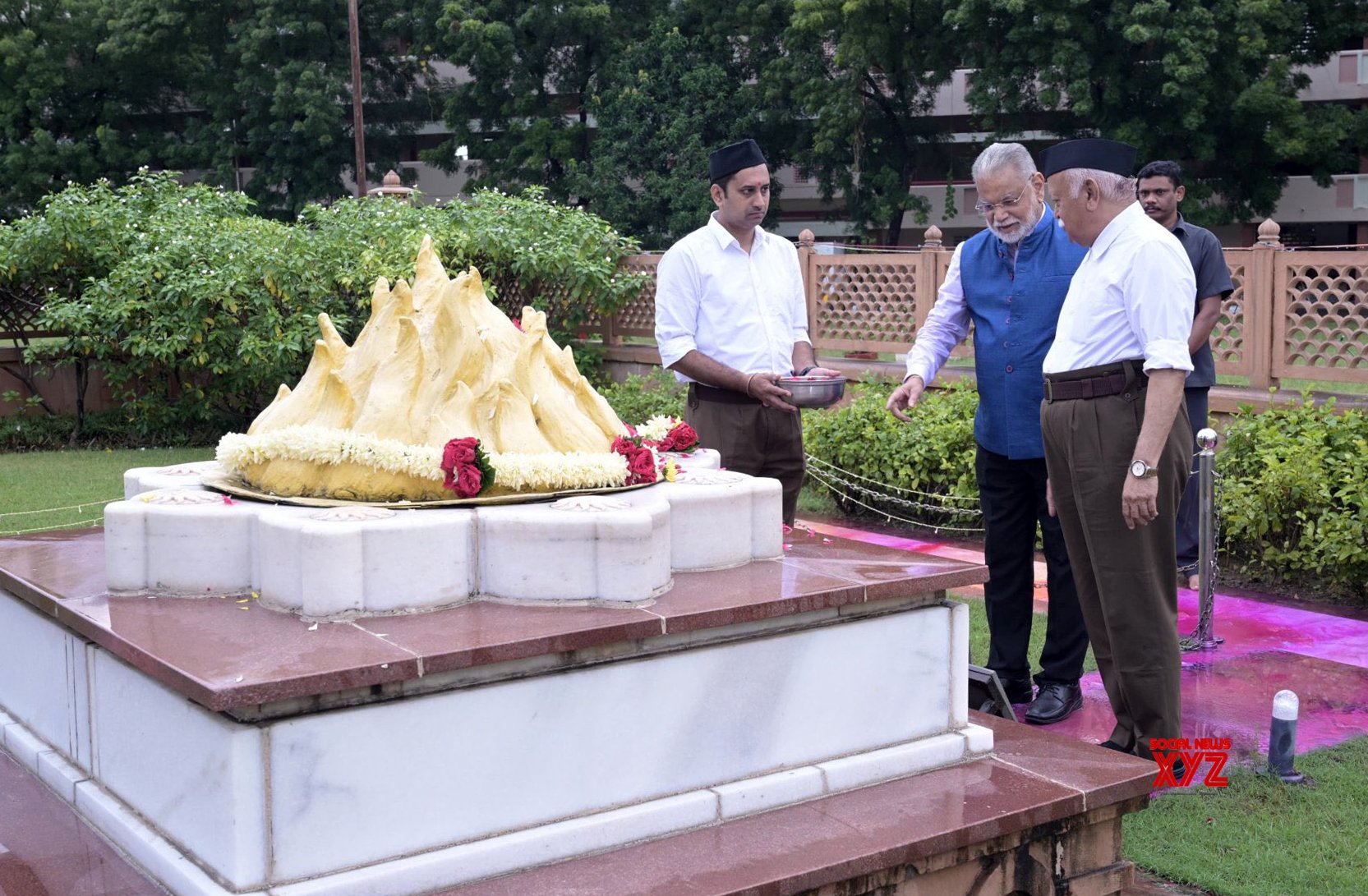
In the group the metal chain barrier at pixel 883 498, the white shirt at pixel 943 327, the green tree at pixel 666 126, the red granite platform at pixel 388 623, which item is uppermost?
the green tree at pixel 666 126

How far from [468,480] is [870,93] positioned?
92.4 feet

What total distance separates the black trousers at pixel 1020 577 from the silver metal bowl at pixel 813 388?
1.80 ft

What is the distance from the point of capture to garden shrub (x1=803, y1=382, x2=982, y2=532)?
8.01 meters

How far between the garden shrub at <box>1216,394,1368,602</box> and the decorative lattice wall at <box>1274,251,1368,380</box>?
1.15 metres

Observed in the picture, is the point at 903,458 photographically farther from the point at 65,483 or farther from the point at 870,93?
the point at 870,93

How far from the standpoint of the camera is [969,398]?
8.62 m

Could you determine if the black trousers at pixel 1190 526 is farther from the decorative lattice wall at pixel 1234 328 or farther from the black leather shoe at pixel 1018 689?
the decorative lattice wall at pixel 1234 328

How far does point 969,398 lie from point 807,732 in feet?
18.6

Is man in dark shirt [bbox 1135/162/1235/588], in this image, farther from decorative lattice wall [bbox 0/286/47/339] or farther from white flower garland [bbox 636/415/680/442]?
decorative lattice wall [bbox 0/286/47/339]

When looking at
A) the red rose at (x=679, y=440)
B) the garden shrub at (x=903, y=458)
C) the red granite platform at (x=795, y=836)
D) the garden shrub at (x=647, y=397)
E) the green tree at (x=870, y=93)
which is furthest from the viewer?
the green tree at (x=870, y=93)

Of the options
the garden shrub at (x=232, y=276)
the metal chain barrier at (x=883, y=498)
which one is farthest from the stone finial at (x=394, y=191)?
the metal chain barrier at (x=883, y=498)

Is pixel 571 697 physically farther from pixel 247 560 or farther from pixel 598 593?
pixel 247 560

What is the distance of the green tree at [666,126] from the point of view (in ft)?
95.8

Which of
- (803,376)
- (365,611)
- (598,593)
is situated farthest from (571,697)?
(803,376)
